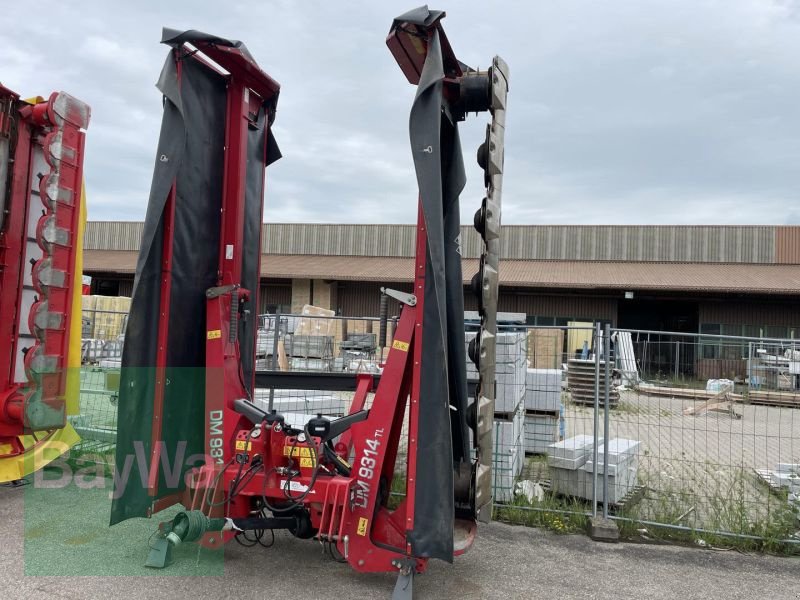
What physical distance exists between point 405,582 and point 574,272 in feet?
89.2

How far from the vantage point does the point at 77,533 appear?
454cm

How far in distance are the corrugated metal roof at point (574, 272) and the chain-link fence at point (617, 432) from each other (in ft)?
56.6

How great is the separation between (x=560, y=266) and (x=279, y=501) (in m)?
28.6

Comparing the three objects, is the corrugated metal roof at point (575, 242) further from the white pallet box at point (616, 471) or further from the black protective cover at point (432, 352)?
the black protective cover at point (432, 352)

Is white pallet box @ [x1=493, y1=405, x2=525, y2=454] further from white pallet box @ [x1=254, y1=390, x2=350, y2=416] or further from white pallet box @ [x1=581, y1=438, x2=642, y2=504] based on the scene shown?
white pallet box @ [x1=254, y1=390, x2=350, y2=416]

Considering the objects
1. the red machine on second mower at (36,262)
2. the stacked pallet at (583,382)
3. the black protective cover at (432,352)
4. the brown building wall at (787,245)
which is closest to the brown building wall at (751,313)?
the brown building wall at (787,245)

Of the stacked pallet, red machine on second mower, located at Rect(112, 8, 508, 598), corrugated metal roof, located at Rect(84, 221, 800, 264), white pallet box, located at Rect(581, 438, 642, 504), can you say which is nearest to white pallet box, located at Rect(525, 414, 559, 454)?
the stacked pallet

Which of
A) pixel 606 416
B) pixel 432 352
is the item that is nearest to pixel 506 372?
pixel 606 416

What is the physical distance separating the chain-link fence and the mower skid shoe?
115 centimetres

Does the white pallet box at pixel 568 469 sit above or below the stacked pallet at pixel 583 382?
below

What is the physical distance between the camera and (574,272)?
29234mm

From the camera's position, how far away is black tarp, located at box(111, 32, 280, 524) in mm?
3941

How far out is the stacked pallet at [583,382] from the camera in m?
7.34

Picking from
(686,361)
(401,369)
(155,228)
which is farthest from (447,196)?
(686,361)
